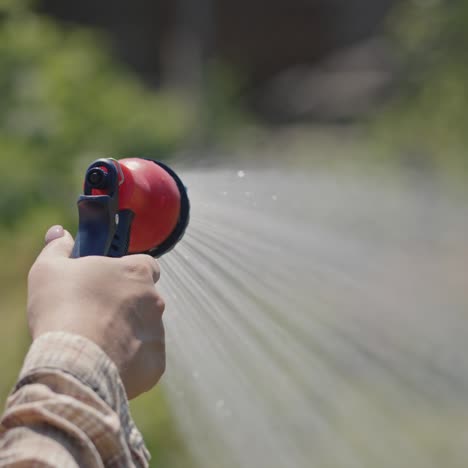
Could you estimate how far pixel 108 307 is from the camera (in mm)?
771

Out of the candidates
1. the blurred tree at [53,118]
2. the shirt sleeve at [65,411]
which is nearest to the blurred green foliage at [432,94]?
the blurred tree at [53,118]

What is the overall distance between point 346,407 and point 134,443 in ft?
6.35

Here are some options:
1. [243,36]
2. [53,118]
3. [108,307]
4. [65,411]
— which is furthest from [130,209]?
[243,36]

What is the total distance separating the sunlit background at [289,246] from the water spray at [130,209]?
3.4 inches

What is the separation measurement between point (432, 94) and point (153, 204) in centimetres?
286

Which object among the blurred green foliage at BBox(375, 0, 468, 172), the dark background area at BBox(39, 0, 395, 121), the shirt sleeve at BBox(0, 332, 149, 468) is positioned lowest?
the dark background area at BBox(39, 0, 395, 121)

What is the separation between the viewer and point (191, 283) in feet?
3.71

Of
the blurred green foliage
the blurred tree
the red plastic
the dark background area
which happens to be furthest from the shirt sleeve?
the dark background area

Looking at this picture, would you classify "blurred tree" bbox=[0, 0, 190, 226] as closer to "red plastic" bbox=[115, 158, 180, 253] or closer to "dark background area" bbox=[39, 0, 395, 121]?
"red plastic" bbox=[115, 158, 180, 253]

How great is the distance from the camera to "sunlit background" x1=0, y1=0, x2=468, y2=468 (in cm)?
134

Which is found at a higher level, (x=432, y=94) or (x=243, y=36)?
(x=432, y=94)

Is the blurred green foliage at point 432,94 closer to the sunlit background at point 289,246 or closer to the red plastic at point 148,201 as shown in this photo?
the sunlit background at point 289,246

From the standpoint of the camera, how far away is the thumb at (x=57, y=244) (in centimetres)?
84

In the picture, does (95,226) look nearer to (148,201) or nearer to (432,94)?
(148,201)
